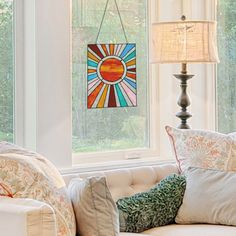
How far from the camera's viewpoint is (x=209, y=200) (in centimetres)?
344

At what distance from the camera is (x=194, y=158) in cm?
369

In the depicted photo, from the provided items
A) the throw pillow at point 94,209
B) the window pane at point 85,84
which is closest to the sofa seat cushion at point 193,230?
the throw pillow at point 94,209

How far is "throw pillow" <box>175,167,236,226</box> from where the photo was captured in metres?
3.39

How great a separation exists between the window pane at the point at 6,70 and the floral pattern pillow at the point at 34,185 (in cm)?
100

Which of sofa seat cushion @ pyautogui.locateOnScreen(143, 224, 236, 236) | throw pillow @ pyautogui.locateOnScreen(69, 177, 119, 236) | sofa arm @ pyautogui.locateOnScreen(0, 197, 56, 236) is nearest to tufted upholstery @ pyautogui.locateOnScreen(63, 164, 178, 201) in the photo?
sofa seat cushion @ pyautogui.locateOnScreen(143, 224, 236, 236)

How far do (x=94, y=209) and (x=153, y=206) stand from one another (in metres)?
0.64

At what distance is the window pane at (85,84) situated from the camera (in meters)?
4.19

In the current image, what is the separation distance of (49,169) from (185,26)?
1.50m

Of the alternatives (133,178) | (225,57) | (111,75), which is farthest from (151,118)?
(133,178)

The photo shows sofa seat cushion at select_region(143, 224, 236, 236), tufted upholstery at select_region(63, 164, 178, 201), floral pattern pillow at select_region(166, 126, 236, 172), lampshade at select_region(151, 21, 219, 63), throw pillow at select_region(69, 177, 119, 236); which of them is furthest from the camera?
lampshade at select_region(151, 21, 219, 63)

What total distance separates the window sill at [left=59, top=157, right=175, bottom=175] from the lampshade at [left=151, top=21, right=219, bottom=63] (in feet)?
2.38

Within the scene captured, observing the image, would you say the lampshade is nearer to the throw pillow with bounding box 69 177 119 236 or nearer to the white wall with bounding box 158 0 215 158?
the white wall with bounding box 158 0 215 158

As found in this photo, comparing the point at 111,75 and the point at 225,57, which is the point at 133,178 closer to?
the point at 111,75

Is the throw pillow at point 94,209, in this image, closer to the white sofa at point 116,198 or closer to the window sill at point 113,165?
the white sofa at point 116,198
